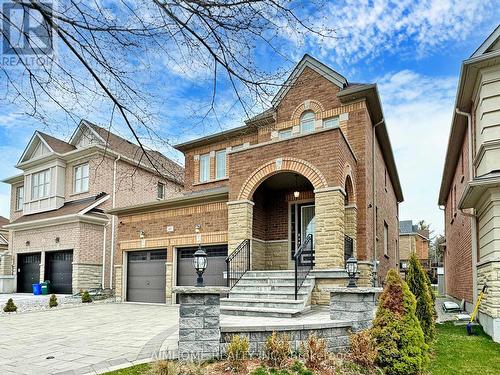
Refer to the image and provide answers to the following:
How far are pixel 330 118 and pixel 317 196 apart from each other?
3816mm

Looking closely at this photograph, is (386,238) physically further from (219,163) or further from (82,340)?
(82,340)

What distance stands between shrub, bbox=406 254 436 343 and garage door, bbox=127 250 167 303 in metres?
9.14

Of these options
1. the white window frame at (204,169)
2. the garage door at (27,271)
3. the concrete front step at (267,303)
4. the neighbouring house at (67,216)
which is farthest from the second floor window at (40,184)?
the concrete front step at (267,303)

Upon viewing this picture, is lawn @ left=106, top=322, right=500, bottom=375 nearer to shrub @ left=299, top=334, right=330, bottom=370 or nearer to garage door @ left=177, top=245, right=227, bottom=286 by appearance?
shrub @ left=299, top=334, right=330, bottom=370

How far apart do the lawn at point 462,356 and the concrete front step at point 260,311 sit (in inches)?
112

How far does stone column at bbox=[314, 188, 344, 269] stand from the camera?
1029 cm

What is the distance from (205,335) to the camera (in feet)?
20.1

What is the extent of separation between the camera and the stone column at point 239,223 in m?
11.9

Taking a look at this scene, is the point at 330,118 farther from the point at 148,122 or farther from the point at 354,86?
the point at 148,122

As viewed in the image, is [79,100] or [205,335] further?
[205,335]

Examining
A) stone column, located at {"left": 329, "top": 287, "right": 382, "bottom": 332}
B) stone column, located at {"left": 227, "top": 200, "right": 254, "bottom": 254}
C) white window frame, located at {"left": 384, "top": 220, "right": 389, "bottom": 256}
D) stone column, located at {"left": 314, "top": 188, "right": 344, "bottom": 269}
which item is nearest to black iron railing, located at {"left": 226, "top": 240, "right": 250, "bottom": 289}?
stone column, located at {"left": 227, "top": 200, "right": 254, "bottom": 254}

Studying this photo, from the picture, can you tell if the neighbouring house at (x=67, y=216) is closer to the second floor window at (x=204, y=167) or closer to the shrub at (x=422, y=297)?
the second floor window at (x=204, y=167)

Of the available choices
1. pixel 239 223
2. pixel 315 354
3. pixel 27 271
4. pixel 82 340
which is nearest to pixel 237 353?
pixel 315 354

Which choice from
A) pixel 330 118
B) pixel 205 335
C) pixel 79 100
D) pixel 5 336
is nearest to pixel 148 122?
pixel 79 100
